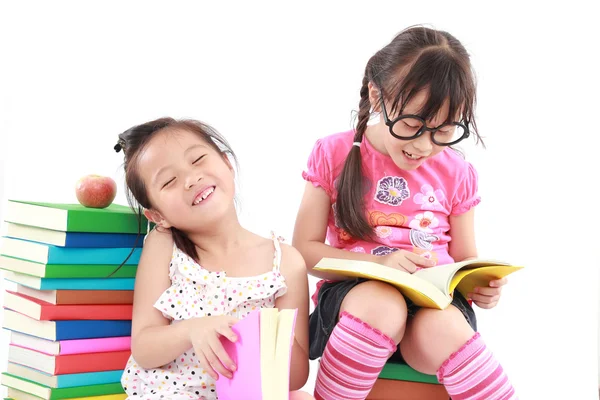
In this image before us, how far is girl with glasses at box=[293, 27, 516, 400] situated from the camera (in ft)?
4.42

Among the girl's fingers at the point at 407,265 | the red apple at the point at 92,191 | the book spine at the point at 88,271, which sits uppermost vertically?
the red apple at the point at 92,191

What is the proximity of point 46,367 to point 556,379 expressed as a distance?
1.37 meters

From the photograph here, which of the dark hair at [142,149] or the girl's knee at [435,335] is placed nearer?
the girl's knee at [435,335]

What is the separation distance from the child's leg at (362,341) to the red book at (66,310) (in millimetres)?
370

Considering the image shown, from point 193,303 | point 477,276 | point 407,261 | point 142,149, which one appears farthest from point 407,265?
point 142,149

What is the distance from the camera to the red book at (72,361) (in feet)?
4.64

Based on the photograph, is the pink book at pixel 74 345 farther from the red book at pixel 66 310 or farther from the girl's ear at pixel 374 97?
the girl's ear at pixel 374 97

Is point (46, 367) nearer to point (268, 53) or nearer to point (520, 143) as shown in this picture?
point (268, 53)

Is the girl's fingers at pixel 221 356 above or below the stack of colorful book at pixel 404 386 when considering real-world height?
above

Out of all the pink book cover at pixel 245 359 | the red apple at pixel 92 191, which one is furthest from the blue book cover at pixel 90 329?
the pink book cover at pixel 245 359

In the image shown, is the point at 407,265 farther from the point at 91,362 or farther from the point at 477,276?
the point at 91,362

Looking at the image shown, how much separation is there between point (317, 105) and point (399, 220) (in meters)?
0.84

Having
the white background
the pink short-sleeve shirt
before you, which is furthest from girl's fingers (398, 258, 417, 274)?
the white background

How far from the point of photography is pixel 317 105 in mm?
2402
